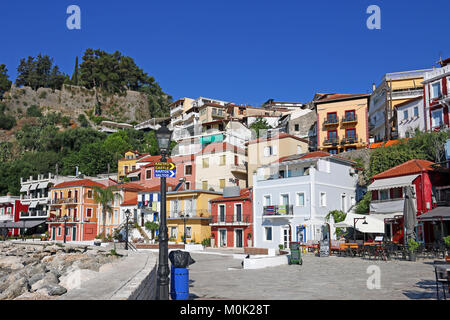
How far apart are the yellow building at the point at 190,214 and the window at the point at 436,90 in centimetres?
2432

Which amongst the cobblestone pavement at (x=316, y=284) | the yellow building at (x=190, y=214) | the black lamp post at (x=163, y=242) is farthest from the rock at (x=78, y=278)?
the yellow building at (x=190, y=214)

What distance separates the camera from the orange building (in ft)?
183

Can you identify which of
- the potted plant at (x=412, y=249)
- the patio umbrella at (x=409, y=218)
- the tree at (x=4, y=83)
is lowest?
the potted plant at (x=412, y=249)

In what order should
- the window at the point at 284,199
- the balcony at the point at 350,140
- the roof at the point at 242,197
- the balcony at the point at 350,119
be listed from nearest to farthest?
the window at the point at 284,199 < the roof at the point at 242,197 < the balcony at the point at 350,140 < the balcony at the point at 350,119

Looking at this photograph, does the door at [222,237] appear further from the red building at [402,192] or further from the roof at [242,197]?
the red building at [402,192]

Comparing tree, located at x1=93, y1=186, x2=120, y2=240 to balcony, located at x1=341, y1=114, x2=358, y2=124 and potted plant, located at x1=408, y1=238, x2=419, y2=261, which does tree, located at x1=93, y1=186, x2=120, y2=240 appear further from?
potted plant, located at x1=408, y1=238, x2=419, y2=261

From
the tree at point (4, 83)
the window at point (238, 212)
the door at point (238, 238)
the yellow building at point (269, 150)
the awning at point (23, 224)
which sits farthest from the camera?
the tree at point (4, 83)

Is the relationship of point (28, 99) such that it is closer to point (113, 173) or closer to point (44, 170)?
point (44, 170)

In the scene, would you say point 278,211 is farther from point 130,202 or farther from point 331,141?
point 130,202

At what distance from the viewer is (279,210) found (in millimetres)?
37000

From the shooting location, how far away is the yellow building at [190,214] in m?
43.8

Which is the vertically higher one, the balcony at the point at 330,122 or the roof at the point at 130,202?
the balcony at the point at 330,122

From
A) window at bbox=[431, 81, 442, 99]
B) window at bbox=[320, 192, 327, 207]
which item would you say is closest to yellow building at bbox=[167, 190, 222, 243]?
window at bbox=[320, 192, 327, 207]

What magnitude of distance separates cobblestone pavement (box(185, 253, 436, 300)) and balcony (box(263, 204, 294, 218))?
1821cm
